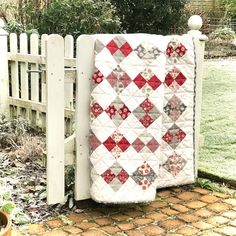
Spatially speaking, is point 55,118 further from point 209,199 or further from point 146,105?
point 209,199

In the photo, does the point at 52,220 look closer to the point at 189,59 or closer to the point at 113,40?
the point at 113,40

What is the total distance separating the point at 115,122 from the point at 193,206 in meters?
0.86

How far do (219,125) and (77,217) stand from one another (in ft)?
9.04

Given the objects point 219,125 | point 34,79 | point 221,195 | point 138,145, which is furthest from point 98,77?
point 219,125

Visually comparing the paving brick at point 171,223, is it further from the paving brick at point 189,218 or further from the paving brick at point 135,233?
the paving brick at point 135,233

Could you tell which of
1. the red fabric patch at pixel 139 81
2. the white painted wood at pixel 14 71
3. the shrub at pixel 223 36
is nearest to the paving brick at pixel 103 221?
the red fabric patch at pixel 139 81

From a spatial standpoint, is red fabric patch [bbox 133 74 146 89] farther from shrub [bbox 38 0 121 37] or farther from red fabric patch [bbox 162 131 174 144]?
shrub [bbox 38 0 121 37]

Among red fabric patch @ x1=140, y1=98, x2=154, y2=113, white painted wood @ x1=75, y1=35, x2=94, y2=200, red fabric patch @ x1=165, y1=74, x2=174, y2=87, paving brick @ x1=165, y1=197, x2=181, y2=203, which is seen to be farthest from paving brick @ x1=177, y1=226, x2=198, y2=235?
red fabric patch @ x1=165, y1=74, x2=174, y2=87

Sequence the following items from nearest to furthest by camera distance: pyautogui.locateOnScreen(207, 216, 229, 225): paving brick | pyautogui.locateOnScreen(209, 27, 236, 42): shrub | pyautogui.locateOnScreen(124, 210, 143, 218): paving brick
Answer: pyautogui.locateOnScreen(207, 216, 229, 225): paving brick
pyautogui.locateOnScreen(124, 210, 143, 218): paving brick
pyautogui.locateOnScreen(209, 27, 236, 42): shrub

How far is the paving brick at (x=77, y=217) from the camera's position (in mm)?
3224

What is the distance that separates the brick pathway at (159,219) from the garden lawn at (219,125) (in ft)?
1.55

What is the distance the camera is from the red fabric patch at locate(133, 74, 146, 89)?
3211 mm

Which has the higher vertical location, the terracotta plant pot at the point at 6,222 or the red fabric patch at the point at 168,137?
the red fabric patch at the point at 168,137

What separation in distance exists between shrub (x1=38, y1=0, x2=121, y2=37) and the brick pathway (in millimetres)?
3493
